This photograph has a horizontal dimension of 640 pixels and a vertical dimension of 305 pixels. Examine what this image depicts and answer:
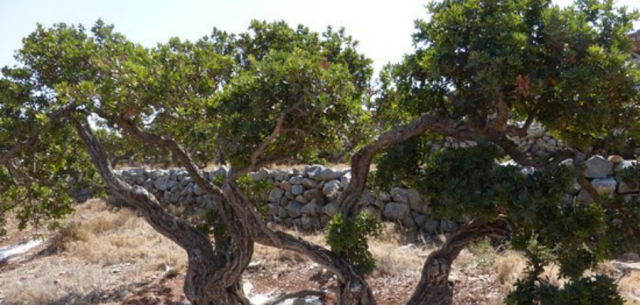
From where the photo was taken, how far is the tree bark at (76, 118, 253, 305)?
4.84 meters

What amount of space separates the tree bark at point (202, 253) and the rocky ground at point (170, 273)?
4.23ft

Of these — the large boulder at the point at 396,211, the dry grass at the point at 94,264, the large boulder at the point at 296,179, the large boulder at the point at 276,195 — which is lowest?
the dry grass at the point at 94,264

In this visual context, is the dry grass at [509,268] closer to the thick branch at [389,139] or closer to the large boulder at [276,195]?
the thick branch at [389,139]

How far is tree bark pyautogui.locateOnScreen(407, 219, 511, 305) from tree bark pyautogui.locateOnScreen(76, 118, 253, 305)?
5.76 ft

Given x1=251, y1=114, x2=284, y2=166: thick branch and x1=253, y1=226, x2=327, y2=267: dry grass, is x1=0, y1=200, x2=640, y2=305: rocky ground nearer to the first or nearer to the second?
x1=253, y1=226, x2=327, y2=267: dry grass

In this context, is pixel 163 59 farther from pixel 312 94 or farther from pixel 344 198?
pixel 344 198

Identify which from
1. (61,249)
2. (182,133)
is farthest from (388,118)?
(61,249)

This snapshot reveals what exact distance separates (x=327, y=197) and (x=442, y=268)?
20.2 feet

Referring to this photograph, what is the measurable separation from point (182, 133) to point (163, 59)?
72 cm

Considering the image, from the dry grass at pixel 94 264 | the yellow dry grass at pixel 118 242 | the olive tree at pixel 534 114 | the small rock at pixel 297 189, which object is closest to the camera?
the olive tree at pixel 534 114

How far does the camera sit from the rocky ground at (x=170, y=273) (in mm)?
5793

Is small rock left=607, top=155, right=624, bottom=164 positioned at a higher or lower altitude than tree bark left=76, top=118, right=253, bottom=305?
higher

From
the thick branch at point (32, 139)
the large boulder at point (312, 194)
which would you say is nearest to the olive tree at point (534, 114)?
the thick branch at point (32, 139)

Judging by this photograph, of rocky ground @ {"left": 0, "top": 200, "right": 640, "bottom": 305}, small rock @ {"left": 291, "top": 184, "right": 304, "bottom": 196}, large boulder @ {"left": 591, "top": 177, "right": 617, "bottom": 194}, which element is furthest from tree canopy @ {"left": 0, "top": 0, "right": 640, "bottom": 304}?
small rock @ {"left": 291, "top": 184, "right": 304, "bottom": 196}
